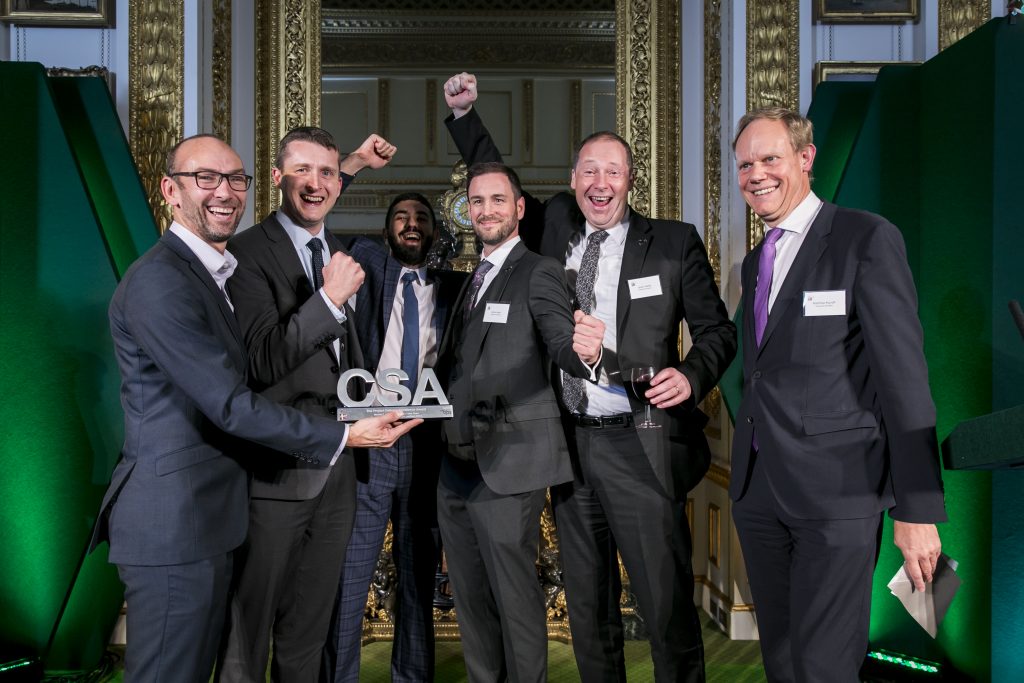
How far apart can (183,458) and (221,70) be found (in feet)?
8.58

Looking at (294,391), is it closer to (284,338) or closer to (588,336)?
(284,338)

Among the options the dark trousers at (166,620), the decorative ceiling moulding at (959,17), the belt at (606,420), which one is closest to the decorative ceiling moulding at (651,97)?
the decorative ceiling moulding at (959,17)

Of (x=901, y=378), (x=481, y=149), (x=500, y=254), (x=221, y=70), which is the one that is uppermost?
(x=221, y=70)

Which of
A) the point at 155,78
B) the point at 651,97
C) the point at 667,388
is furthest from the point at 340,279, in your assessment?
the point at 651,97

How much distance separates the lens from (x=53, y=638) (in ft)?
10.6

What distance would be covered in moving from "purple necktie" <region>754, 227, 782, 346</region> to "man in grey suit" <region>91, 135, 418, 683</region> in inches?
46.7

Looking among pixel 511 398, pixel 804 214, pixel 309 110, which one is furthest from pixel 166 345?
pixel 309 110

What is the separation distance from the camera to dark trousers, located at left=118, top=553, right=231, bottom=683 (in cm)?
185

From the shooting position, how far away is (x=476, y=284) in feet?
8.56

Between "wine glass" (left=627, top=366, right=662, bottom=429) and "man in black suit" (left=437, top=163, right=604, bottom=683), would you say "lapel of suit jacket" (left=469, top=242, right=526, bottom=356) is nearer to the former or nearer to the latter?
"man in black suit" (left=437, top=163, right=604, bottom=683)

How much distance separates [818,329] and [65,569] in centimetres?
284

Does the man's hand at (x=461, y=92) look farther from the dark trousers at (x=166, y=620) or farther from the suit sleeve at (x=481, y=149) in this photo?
the dark trousers at (x=166, y=620)

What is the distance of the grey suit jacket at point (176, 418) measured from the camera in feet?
6.07

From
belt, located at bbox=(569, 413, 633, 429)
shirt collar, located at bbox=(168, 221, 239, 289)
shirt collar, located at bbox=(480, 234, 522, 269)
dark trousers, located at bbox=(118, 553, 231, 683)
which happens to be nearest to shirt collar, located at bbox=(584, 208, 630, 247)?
shirt collar, located at bbox=(480, 234, 522, 269)
